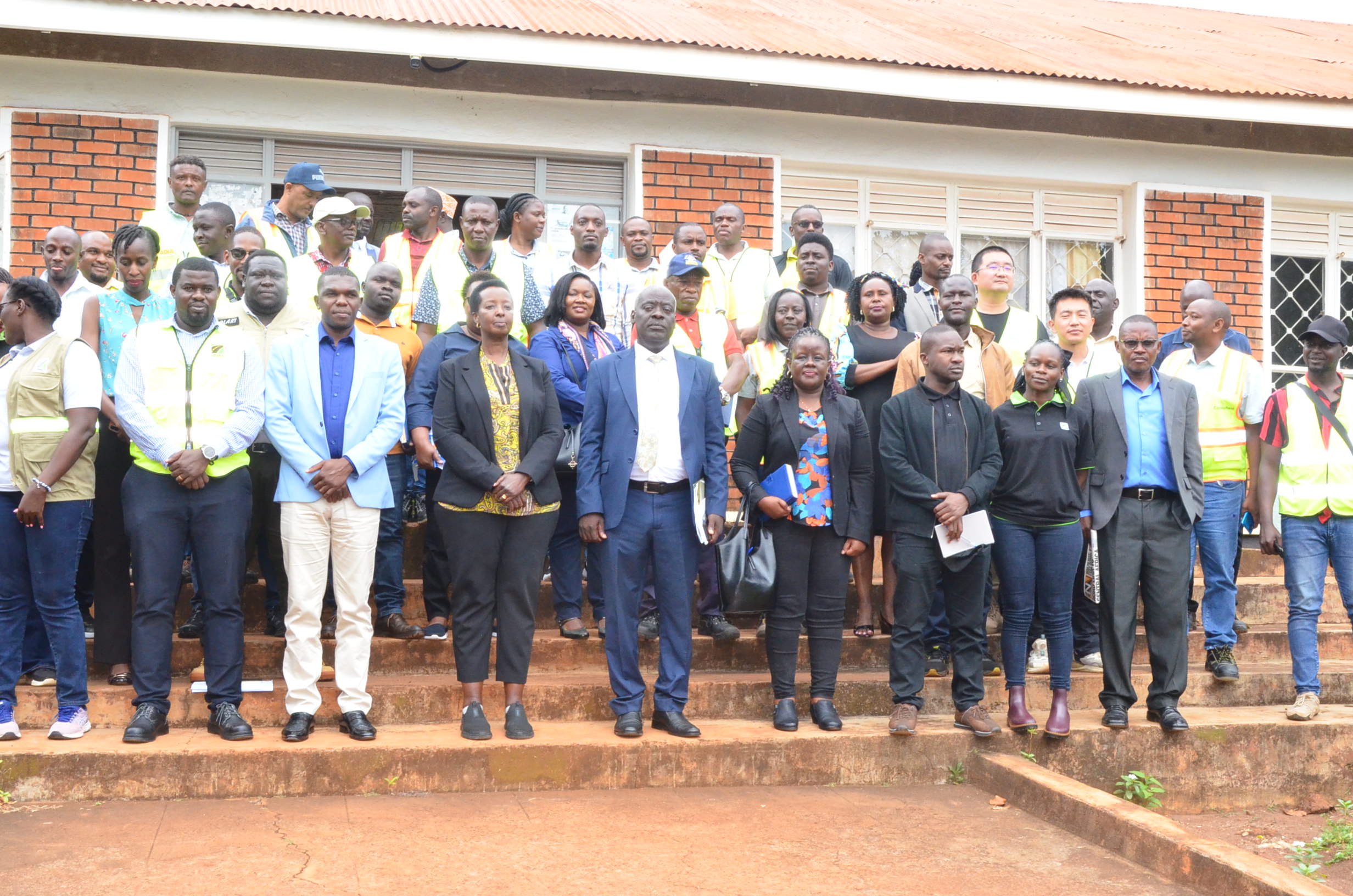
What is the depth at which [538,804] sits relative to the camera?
5262 millimetres

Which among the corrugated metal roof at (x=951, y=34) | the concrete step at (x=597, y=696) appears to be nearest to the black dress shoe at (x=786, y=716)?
the concrete step at (x=597, y=696)

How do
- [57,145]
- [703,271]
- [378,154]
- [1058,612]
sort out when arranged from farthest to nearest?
[378,154] < [57,145] < [703,271] < [1058,612]

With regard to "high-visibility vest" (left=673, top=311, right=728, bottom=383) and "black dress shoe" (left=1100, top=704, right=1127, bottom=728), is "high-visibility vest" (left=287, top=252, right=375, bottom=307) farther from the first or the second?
"black dress shoe" (left=1100, top=704, right=1127, bottom=728)

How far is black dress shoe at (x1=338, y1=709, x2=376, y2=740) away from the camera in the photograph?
5473 millimetres

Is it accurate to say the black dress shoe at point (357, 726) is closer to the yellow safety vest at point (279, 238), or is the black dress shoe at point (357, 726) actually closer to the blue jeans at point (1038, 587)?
the yellow safety vest at point (279, 238)

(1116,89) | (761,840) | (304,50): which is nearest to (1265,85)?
(1116,89)

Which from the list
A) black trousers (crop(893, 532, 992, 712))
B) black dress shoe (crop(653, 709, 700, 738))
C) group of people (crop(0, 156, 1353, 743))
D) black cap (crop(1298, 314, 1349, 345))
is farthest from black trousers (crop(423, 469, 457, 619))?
black cap (crop(1298, 314, 1349, 345))

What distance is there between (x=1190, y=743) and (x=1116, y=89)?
5.07 m

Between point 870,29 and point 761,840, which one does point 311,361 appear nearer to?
point 761,840

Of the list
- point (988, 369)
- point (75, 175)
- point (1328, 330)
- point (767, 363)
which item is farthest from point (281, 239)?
point (1328, 330)

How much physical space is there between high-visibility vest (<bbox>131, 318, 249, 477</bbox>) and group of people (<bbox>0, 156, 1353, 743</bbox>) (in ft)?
0.04

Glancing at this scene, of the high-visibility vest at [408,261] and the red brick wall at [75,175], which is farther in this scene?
the red brick wall at [75,175]

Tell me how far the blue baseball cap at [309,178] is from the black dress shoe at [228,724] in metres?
3.12

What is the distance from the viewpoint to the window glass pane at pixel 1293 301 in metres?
10.5
